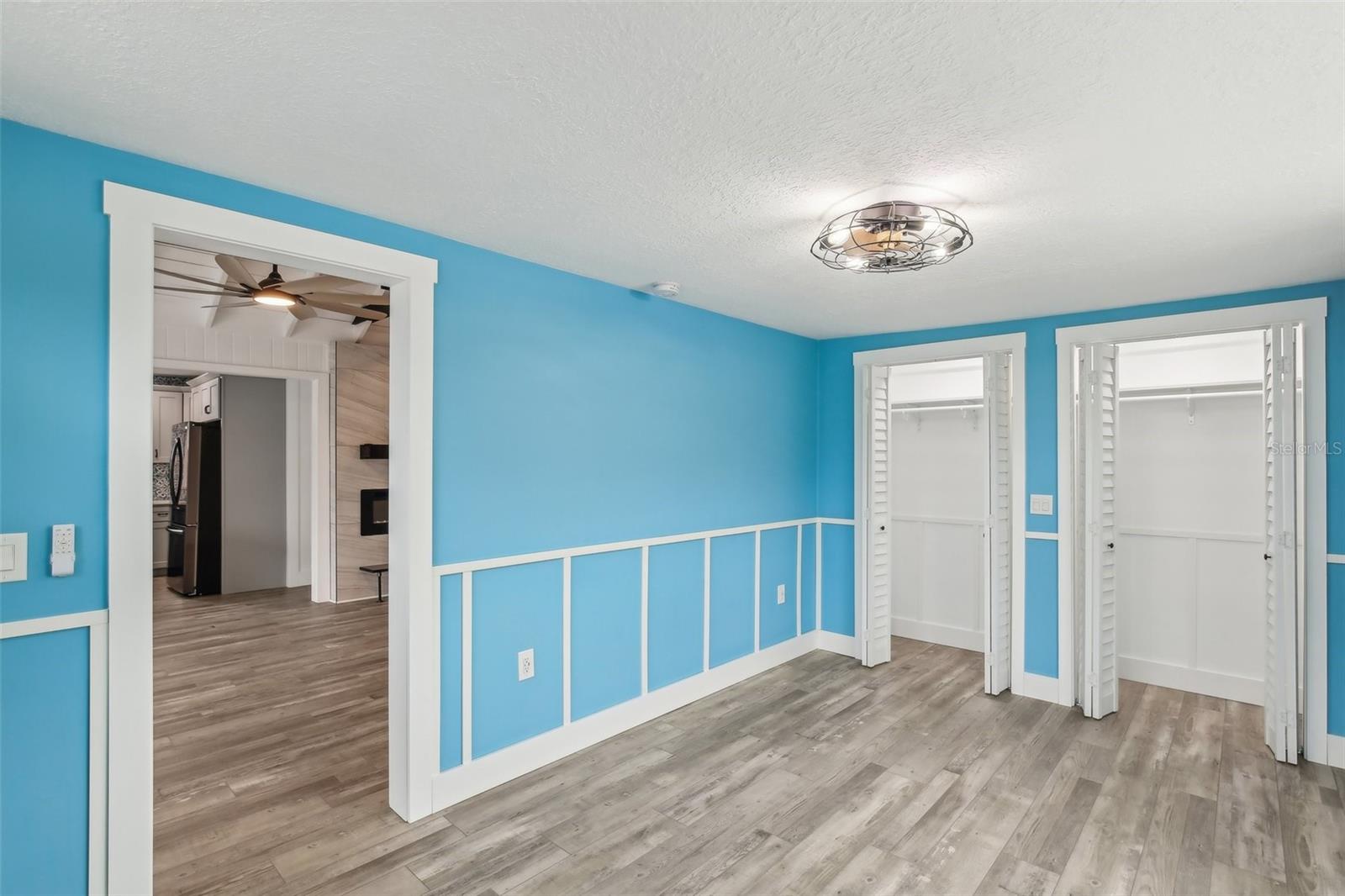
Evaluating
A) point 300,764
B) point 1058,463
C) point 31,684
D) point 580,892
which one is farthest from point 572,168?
point 1058,463

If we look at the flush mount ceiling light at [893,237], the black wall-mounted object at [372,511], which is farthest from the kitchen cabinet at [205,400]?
the flush mount ceiling light at [893,237]

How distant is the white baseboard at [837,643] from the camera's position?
471 centimetres

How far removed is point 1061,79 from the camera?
4.96 feet

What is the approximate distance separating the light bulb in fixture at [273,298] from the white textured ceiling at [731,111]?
2.15m

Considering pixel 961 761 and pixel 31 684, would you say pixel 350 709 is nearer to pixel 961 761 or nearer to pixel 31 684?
pixel 31 684

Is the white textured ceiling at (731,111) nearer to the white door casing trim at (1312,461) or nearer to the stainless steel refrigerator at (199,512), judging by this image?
the white door casing trim at (1312,461)

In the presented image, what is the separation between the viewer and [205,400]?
7.46 meters

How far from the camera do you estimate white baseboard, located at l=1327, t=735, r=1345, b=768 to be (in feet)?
10.2

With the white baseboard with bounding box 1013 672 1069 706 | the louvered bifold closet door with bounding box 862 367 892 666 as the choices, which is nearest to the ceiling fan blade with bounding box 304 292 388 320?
the louvered bifold closet door with bounding box 862 367 892 666

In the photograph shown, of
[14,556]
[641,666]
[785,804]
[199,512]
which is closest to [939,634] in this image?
[641,666]

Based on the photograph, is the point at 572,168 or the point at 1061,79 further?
the point at 572,168

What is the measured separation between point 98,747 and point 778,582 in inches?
143

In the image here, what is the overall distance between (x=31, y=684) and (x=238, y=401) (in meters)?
6.11

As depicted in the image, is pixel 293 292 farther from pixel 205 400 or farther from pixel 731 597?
pixel 205 400
